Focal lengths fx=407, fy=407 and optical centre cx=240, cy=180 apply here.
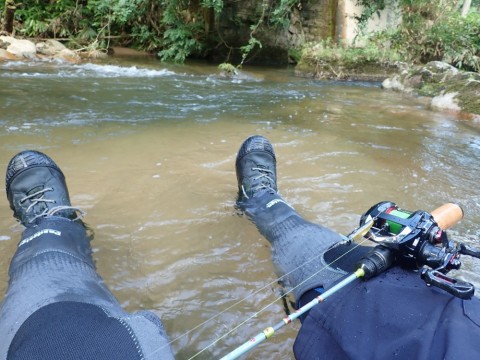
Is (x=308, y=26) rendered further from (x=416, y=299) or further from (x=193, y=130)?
→ (x=416, y=299)

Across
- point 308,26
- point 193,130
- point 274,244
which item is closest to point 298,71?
point 308,26

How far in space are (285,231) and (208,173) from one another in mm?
1380

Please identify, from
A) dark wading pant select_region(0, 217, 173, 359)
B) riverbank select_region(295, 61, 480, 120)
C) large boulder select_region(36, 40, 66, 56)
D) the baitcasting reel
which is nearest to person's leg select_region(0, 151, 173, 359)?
dark wading pant select_region(0, 217, 173, 359)

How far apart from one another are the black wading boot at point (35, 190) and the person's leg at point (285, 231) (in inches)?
37.0

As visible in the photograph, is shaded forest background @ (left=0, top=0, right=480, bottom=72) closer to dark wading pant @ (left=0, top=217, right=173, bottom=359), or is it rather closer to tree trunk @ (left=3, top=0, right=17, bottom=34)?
tree trunk @ (left=3, top=0, right=17, bottom=34)

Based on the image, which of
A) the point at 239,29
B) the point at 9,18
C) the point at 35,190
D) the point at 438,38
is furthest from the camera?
the point at 239,29

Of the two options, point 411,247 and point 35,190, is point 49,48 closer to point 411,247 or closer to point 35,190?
point 35,190

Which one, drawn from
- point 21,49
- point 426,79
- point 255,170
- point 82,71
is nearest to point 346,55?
point 426,79

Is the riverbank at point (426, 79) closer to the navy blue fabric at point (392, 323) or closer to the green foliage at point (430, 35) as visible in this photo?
the green foliage at point (430, 35)

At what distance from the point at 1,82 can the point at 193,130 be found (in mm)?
3769

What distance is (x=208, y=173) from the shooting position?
3111mm

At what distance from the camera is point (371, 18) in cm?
1095

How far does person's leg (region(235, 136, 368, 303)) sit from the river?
0.47 ft

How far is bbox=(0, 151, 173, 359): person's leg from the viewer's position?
1058 mm
